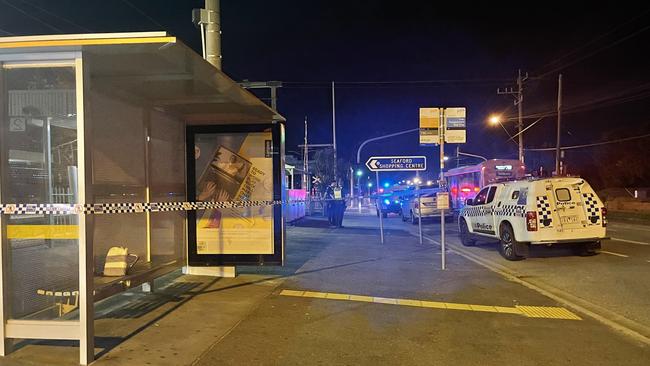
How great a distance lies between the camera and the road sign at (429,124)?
1105 centimetres

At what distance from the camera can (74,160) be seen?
19.5ft

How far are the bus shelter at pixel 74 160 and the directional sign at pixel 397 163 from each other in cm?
829

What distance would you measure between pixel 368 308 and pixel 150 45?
449 centimetres

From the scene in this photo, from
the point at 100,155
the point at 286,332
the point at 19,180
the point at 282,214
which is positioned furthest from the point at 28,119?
the point at 282,214

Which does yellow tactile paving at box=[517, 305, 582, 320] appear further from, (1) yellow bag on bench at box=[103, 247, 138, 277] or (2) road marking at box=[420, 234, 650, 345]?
(1) yellow bag on bench at box=[103, 247, 138, 277]

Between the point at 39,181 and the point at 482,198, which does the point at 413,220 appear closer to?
the point at 482,198

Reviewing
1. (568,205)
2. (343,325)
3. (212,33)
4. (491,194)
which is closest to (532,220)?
(568,205)

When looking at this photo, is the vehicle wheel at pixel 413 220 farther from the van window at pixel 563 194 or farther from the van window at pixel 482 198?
the van window at pixel 563 194

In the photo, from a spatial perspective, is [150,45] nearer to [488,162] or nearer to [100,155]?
[100,155]

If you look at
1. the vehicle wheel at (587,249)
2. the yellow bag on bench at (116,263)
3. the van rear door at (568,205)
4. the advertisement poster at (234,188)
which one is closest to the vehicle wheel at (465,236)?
the vehicle wheel at (587,249)

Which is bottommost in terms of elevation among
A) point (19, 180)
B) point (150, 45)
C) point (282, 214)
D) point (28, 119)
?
point (282, 214)

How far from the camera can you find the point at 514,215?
1207 centimetres

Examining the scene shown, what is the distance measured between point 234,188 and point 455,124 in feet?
16.3

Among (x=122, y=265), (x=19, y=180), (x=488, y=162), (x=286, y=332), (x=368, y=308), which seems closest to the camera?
(x=19, y=180)
